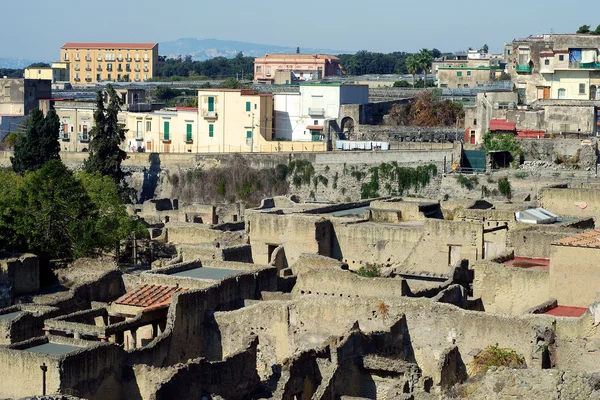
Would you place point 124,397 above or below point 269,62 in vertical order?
below

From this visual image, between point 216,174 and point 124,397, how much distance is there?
39130mm

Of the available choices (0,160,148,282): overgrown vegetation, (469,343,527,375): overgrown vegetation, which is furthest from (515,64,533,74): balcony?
(469,343,527,375): overgrown vegetation

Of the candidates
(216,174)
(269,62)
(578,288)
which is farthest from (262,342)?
(269,62)

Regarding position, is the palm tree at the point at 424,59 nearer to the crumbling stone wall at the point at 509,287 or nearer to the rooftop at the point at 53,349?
the crumbling stone wall at the point at 509,287

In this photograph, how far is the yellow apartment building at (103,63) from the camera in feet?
465

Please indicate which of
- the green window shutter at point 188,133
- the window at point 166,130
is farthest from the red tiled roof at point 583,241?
the window at point 166,130

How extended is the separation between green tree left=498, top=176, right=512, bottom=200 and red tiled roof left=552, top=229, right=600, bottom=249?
21130mm

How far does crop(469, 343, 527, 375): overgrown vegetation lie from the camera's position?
26547 mm

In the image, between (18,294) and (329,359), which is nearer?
(329,359)

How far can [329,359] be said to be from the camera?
26016 mm

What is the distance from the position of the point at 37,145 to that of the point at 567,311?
3739 cm

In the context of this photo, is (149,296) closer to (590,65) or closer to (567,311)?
(567,311)

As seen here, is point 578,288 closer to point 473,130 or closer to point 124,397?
point 124,397

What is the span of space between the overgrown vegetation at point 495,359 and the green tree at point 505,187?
84.6ft
